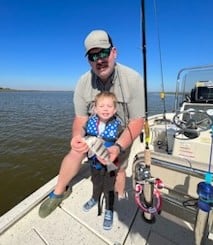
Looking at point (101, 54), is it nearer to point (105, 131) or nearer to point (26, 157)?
point (105, 131)

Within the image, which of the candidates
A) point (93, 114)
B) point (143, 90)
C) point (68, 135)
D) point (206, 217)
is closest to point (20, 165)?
point (68, 135)

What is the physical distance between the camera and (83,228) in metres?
1.95

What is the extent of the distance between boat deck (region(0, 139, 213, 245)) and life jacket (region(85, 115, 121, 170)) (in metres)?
Result: 0.59

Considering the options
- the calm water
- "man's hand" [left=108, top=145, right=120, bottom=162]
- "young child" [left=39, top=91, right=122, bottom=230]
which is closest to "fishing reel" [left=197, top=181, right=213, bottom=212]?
"man's hand" [left=108, top=145, right=120, bottom=162]

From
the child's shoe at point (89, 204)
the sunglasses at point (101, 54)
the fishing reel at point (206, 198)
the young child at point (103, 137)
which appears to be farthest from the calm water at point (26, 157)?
the fishing reel at point (206, 198)

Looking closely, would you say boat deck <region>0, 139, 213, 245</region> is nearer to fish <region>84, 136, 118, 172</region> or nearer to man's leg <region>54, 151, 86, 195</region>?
man's leg <region>54, 151, 86, 195</region>

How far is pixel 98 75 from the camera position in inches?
80.4

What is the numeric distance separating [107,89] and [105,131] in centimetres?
47

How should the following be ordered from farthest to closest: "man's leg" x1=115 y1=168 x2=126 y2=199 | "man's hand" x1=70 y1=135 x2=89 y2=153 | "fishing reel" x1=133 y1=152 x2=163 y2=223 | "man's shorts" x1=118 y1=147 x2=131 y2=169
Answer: "man's leg" x1=115 y1=168 x2=126 y2=199 < "man's shorts" x1=118 y1=147 x2=131 y2=169 < "man's hand" x1=70 y1=135 x2=89 y2=153 < "fishing reel" x1=133 y1=152 x2=163 y2=223

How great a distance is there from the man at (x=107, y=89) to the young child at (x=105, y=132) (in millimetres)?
101

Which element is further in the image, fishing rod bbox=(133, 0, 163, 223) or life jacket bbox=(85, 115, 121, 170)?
life jacket bbox=(85, 115, 121, 170)

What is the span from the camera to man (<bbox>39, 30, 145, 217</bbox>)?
1.89 m

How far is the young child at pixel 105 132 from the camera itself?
6.40 feet

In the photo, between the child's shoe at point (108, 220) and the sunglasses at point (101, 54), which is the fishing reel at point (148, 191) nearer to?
the child's shoe at point (108, 220)
